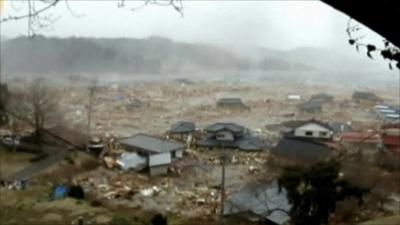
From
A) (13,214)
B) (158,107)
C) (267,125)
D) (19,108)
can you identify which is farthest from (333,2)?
(158,107)

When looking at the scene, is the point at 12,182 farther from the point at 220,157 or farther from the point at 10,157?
the point at 220,157

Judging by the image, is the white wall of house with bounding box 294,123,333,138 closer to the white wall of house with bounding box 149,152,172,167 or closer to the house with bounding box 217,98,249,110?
the white wall of house with bounding box 149,152,172,167

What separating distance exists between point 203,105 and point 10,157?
8590mm

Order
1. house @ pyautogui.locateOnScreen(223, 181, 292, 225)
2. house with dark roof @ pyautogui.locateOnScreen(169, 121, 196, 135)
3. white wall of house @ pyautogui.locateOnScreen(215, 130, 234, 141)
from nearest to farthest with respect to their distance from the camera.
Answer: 1. house @ pyautogui.locateOnScreen(223, 181, 292, 225)
2. white wall of house @ pyautogui.locateOnScreen(215, 130, 234, 141)
3. house with dark roof @ pyautogui.locateOnScreen(169, 121, 196, 135)

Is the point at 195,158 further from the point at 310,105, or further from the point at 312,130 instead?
the point at 310,105

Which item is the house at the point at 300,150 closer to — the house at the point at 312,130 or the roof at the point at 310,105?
the house at the point at 312,130

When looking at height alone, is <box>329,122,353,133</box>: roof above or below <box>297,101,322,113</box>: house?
below

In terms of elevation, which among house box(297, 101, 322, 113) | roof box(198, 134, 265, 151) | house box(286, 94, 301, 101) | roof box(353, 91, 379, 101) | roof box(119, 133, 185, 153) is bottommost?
roof box(198, 134, 265, 151)

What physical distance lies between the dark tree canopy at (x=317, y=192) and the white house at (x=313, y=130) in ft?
19.6

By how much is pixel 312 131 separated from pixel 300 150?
288 centimetres

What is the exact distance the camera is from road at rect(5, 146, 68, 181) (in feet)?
26.1

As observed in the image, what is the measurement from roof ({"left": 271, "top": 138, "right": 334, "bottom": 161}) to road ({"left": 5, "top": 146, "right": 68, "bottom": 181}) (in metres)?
4.08

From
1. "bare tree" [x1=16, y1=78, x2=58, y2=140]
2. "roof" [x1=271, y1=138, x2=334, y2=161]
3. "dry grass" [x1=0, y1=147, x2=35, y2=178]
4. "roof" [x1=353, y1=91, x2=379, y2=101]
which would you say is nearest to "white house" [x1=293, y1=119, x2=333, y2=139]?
"roof" [x1=271, y1=138, x2=334, y2=161]

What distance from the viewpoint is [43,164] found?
28.8 ft
